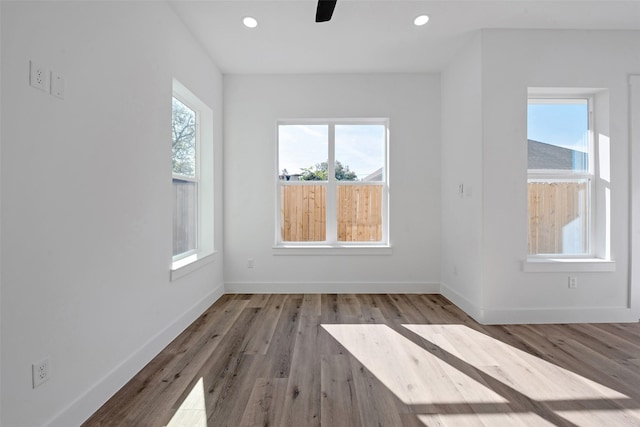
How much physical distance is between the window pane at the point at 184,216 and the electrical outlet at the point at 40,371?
1.61 metres

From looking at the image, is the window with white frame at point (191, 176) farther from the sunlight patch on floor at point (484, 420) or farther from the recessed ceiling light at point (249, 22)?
the sunlight patch on floor at point (484, 420)

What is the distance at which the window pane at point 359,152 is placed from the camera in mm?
4094

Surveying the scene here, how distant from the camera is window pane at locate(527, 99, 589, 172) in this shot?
3.17 m

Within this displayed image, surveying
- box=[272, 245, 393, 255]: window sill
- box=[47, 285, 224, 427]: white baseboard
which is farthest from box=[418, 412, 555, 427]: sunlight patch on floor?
box=[272, 245, 393, 255]: window sill

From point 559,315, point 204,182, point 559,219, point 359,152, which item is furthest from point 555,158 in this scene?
point 204,182

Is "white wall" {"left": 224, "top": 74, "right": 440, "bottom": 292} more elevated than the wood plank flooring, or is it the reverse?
"white wall" {"left": 224, "top": 74, "right": 440, "bottom": 292}

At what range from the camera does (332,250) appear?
13.0 feet

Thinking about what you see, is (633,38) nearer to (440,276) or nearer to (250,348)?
(440,276)

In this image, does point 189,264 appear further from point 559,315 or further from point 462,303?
point 559,315

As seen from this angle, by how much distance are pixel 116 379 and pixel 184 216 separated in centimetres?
164

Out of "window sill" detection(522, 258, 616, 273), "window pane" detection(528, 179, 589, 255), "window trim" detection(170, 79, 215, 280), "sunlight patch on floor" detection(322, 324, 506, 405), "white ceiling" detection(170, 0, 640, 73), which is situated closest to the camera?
"sunlight patch on floor" detection(322, 324, 506, 405)

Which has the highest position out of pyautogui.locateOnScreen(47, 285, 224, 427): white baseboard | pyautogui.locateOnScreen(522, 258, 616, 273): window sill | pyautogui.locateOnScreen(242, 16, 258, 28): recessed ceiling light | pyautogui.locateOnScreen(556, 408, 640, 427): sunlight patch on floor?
pyautogui.locateOnScreen(242, 16, 258, 28): recessed ceiling light

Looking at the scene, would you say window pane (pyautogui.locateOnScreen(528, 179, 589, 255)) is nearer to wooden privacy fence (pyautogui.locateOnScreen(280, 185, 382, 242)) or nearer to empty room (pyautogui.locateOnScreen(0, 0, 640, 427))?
empty room (pyautogui.locateOnScreen(0, 0, 640, 427))

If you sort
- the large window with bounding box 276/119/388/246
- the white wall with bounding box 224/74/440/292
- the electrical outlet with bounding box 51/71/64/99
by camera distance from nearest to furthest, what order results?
the electrical outlet with bounding box 51/71/64/99 < the white wall with bounding box 224/74/440/292 < the large window with bounding box 276/119/388/246
